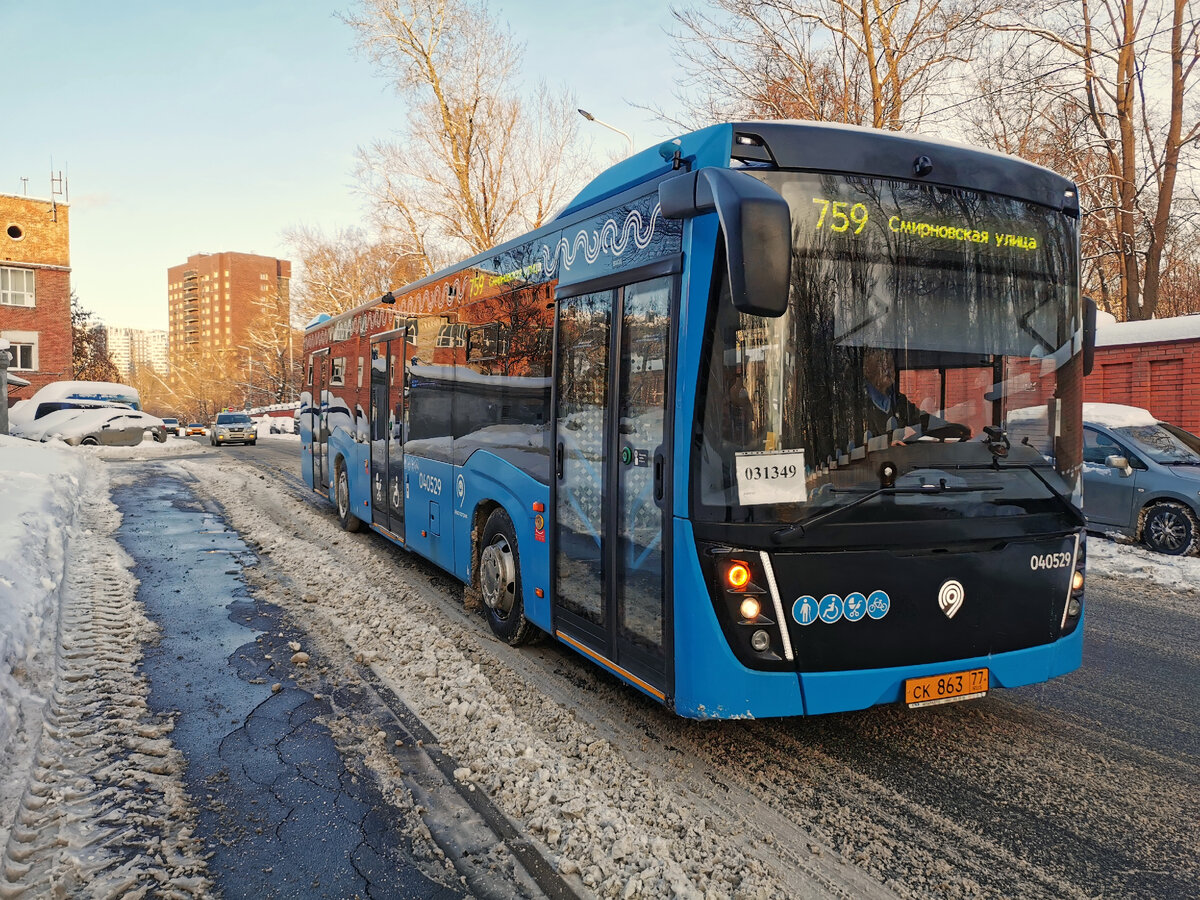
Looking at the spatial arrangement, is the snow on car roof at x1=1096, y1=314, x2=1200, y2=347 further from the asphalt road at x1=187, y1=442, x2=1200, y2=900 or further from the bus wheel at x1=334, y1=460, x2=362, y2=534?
the bus wheel at x1=334, y1=460, x2=362, y2=534

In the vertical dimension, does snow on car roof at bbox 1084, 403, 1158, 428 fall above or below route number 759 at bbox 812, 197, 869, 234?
below

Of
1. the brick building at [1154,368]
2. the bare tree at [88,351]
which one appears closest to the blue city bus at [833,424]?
the brick building at [1154,368]

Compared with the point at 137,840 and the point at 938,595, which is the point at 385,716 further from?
the point at 938,595

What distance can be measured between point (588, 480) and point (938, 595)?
2059 millimetres

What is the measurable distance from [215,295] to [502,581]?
17052cm

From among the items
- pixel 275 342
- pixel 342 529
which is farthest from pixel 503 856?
pixel 275 342

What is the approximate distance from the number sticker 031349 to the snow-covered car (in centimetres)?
3337

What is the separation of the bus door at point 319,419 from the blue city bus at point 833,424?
9.16m

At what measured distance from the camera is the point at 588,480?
16.4 feet

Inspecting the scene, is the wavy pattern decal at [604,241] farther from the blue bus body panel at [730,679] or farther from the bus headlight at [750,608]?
the bus headlight at [750,608]

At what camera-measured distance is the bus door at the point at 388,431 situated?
9.20 m

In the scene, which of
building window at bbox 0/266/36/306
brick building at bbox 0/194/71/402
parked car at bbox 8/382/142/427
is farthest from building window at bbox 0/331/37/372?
parked car at bbox 8/382/142/427

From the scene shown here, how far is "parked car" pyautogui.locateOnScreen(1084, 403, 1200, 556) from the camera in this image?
984 centimetres

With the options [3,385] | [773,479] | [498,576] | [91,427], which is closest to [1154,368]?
[498,576]
